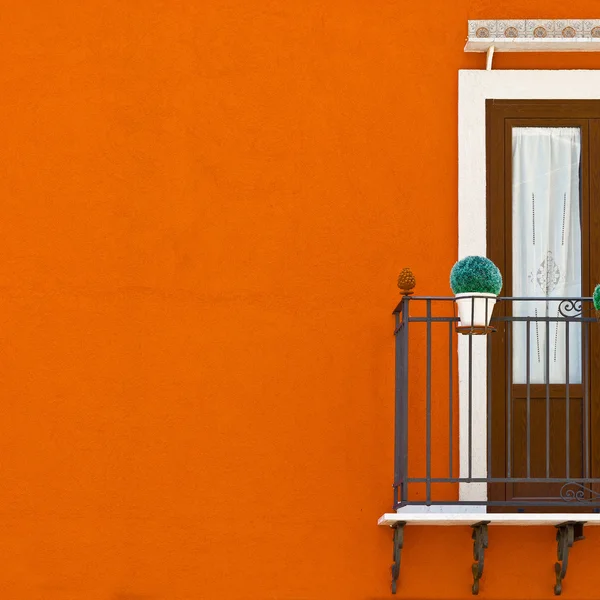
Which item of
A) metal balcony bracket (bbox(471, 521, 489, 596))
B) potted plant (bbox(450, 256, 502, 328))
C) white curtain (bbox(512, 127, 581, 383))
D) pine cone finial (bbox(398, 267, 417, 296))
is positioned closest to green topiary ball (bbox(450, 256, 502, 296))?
potted plant (bbox(450, 256, 502, 328))

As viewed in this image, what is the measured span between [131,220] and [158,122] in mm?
585

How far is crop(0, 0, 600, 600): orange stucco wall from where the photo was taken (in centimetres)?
803

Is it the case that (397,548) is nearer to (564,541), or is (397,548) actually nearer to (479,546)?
(479,546)

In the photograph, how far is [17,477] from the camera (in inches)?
317

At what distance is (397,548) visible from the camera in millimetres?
7848

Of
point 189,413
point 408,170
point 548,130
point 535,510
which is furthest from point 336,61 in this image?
point 535,510

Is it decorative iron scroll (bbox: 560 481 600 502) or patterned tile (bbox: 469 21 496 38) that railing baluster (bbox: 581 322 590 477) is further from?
patterned tile (bbox: 469 21 496 38)

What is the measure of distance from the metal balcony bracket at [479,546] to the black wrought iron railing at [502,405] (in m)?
0.21

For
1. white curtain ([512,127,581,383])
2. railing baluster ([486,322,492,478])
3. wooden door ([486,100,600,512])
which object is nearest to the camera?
railing baluster ([486,322,492,478])

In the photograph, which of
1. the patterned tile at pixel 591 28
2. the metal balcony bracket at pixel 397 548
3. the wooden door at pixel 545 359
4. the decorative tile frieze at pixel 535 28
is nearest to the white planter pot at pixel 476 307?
the wooden door at pixel 545 359

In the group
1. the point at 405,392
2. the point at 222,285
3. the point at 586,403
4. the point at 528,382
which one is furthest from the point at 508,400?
the point at 222,285

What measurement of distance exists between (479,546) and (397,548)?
0.44 meters

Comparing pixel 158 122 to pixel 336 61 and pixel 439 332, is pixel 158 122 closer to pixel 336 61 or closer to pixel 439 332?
pixel 336 61

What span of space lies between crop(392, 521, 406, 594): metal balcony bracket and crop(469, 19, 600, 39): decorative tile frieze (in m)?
2.78
